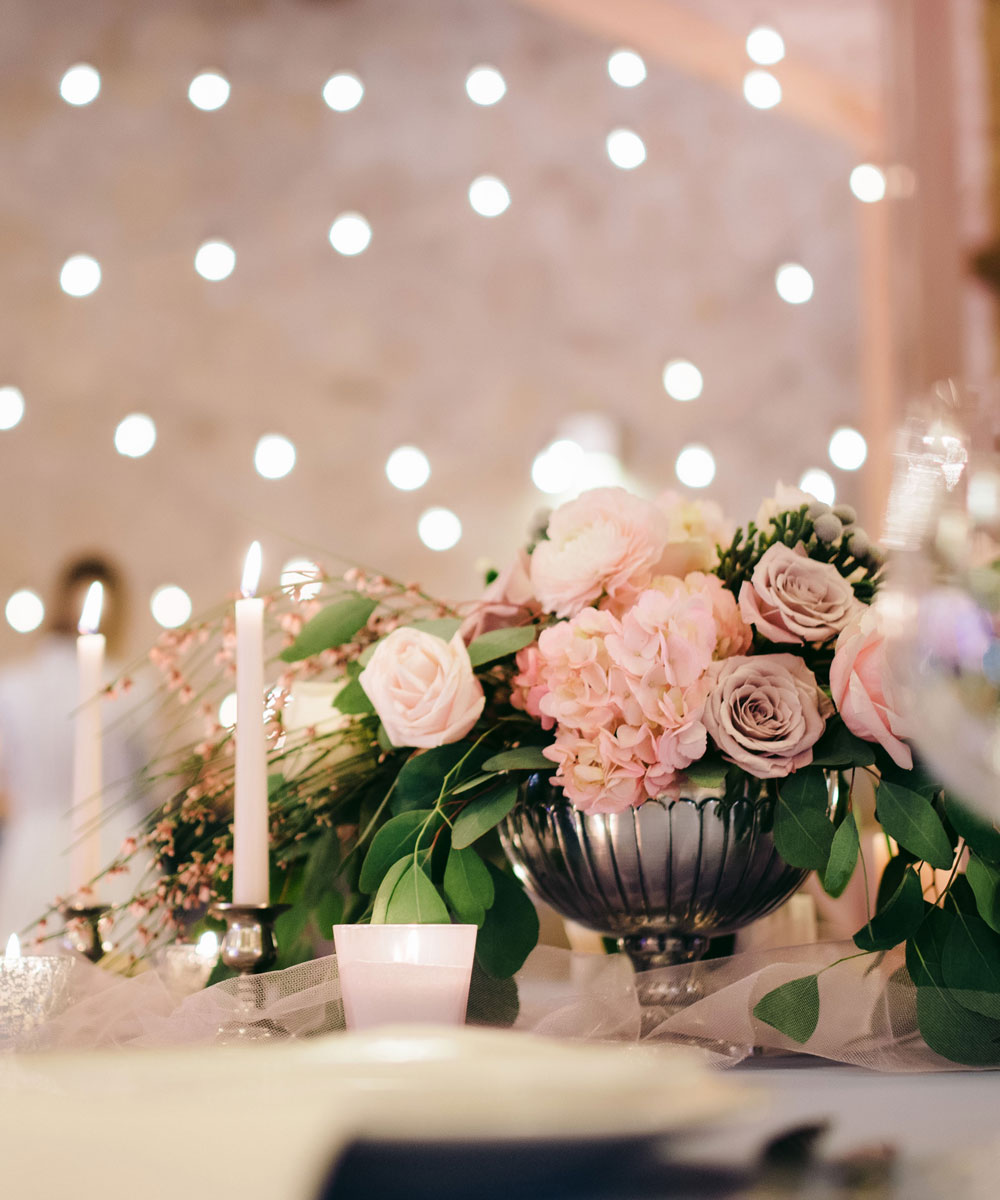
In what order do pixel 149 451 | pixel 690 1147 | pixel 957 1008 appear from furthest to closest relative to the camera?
pixel 149 451 → pixel 957 1008 → pixel 690 1147

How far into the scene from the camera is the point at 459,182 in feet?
8.32

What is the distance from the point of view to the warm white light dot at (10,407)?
2.30m

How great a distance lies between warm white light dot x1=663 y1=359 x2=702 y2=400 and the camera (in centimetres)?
254

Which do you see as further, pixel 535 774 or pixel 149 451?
pixel 149 451

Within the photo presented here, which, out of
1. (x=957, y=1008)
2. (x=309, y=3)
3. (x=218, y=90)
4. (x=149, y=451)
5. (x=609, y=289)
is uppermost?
(x=309, y=3)

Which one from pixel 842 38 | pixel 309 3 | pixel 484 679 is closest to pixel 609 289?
pixel 842 38

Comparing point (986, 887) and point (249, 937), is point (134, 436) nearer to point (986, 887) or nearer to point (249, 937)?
point (249, 937)

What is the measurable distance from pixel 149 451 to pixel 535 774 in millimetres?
1960

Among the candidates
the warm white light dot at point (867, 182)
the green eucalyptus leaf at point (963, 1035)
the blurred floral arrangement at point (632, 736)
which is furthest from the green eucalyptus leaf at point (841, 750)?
the warm white light dot at point (867, 182)

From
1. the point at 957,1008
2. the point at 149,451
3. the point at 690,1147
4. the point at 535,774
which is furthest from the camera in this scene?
the point at 149,451

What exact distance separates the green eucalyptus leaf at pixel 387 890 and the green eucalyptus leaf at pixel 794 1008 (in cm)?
17

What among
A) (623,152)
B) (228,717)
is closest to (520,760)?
(228,717)

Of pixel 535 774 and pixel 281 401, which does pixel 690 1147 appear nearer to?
pixel 535 774

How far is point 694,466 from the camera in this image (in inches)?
99.2
